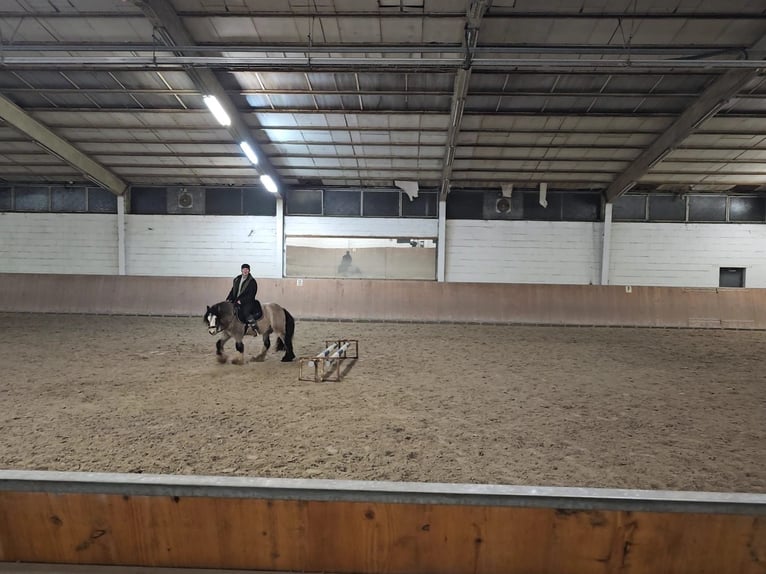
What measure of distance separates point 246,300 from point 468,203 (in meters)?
10.9

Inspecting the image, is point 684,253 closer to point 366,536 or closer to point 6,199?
point 366,536

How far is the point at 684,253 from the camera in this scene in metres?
15.4

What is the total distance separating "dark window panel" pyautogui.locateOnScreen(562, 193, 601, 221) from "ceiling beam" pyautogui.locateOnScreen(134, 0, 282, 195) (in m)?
11.1

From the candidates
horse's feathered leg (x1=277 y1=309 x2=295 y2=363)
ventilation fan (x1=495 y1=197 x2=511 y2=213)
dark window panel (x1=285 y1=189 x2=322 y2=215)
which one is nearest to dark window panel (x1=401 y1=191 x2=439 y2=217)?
ventilation fan (x1=495 y1=197 x2=511 y2=213)

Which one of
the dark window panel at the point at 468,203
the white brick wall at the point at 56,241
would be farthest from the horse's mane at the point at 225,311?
the white brick wall at the point at 56,241

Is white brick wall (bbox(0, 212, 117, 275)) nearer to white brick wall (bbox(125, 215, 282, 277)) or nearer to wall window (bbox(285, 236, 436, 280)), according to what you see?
white brick wall (bbox(125, 215, 282, 277))

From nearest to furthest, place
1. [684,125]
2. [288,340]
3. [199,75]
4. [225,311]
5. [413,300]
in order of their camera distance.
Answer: [225,311], [288,340], [199,75], [684,125], [413,300]

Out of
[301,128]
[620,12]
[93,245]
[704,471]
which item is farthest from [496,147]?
[93,245]

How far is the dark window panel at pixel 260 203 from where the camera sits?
1639cm

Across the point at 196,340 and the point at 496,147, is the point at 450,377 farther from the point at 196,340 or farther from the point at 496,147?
the point at 496,147

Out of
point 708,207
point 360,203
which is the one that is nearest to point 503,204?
point 360,203

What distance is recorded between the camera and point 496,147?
13273 mm

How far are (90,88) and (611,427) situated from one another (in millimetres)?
14319

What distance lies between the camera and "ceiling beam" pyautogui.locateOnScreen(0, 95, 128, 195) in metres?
11.9
